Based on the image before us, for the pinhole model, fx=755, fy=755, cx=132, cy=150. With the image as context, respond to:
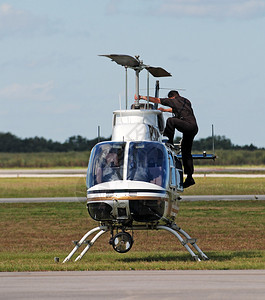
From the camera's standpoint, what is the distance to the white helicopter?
590 inches

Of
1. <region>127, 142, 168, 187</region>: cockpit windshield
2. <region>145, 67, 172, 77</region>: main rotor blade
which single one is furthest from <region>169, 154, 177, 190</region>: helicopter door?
<region>145, 67, 172, 77</region>: main rotor blade

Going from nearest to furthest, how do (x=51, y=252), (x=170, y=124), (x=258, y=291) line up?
(x=258, y=291) → (x=170, y=124) → (x=51, y=252)

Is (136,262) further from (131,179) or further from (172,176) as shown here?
(131,179)

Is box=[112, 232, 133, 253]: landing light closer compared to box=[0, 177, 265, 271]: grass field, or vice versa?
box=[112, 232, 133, 253]: landing light

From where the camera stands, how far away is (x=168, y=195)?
15641 mm

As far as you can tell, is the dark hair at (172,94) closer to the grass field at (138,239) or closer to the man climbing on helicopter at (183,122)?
the man climbing on helicopter at (183,122)

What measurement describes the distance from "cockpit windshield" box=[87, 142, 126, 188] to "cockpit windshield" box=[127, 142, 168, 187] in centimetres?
22

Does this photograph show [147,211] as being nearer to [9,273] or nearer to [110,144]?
[110,144]

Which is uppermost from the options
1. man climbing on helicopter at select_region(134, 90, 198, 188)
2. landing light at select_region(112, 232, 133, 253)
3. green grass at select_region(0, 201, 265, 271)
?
man climbing on helicopter at select_region(134, 90, 198, 188)

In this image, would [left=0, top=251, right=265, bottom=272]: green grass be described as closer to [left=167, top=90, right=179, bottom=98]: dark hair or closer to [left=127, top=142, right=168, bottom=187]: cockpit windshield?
[left=127, top=142, right=168, bottom=187]: cockpit windshield

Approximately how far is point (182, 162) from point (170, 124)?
54.9 inches

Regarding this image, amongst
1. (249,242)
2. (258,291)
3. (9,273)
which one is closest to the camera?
(258,291)

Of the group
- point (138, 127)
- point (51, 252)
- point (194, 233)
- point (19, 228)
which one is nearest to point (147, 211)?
point (138, 127)

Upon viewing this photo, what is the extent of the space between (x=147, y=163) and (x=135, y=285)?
3.77 meters
